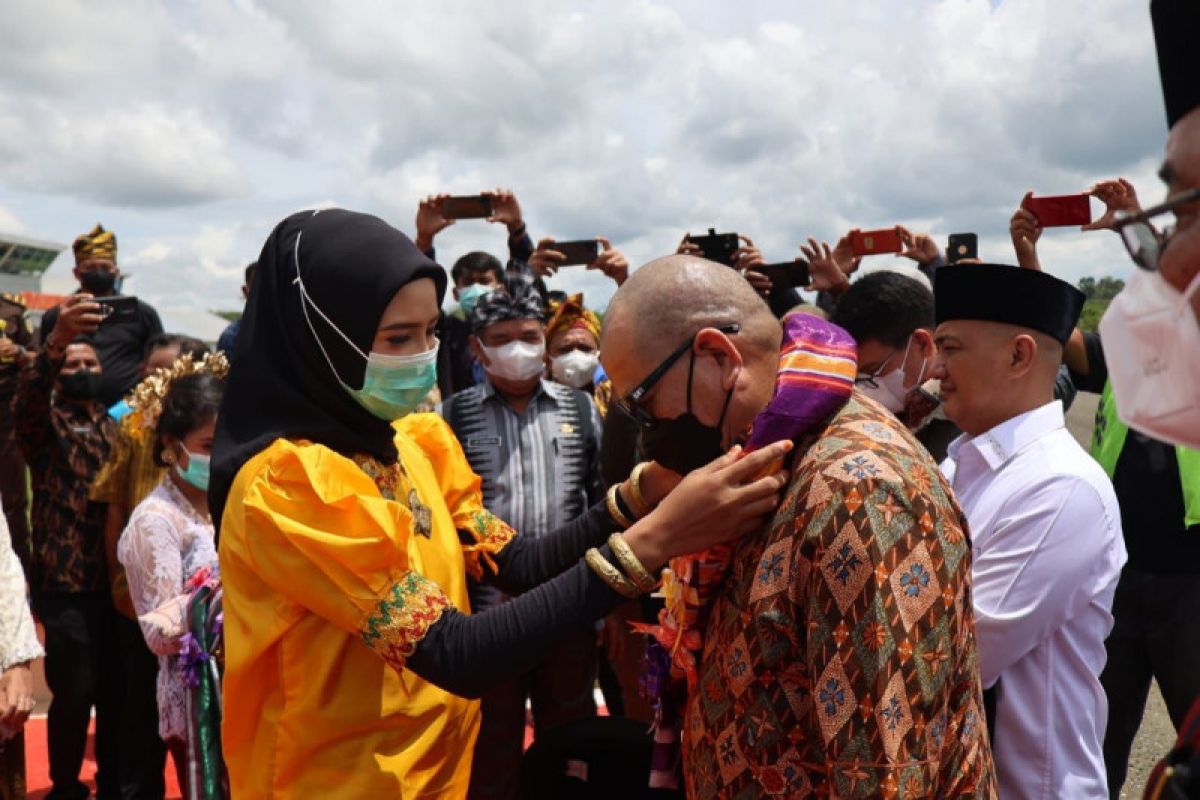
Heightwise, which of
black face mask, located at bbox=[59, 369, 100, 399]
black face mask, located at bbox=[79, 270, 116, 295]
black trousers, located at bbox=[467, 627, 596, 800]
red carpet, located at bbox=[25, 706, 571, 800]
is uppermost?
black face mask, located at bbox=[79, 270, 116, 295]

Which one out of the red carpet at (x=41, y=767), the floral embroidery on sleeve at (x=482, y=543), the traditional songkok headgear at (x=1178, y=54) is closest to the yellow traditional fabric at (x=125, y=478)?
the red carpet at (x=41, y=767)

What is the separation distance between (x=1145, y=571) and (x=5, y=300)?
6.22 m

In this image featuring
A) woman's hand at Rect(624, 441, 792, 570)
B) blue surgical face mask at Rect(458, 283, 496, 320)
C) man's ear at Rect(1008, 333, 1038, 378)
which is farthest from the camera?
blue surgical face mask at Rect(458, 283, 496, 320)

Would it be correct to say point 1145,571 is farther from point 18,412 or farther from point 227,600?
point 18,412

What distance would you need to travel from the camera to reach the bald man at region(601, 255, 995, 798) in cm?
163

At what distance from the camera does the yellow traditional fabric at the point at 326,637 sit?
2057 mm

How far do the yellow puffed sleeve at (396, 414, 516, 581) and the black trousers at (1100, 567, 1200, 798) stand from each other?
2874mm

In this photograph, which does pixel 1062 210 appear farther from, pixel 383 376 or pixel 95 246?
pixel 95 246

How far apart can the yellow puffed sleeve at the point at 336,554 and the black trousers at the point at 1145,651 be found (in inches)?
132

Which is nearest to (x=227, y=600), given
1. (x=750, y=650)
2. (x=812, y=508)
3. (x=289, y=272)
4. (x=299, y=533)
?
(x=299, y=533)

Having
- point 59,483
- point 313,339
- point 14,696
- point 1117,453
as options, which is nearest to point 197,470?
point 14,696

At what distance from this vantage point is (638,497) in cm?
271

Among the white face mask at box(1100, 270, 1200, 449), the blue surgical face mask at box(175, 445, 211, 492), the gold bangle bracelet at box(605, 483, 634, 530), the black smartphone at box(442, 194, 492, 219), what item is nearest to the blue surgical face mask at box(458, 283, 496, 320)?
the black smartphone at box(442, 194, 492, 219)

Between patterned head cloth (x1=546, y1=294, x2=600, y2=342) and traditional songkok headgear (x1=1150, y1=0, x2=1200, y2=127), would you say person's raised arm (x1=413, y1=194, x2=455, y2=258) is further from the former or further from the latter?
traditional songkok headgear (x1=1150, y1=0, x2=1200, y2=127)
